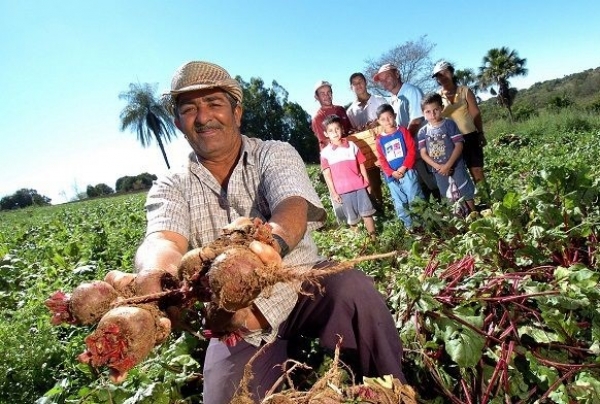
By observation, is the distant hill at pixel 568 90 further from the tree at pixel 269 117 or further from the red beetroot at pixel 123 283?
the red beetroot at pixel 123 283

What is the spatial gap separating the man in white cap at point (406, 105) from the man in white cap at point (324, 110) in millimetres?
670

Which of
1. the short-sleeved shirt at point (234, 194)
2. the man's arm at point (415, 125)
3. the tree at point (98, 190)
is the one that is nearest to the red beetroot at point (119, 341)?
the short-sleeved shirt at point (234, 194)

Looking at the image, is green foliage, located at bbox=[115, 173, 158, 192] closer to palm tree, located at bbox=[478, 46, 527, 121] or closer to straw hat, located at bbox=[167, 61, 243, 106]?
palm tree, located at bbox=[478, 46, 527, 121]

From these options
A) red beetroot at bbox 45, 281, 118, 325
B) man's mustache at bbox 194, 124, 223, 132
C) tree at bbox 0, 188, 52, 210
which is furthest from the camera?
tree at bbox 0, 188, 52, 210

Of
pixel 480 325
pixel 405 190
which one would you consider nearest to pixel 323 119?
pixel 405 190

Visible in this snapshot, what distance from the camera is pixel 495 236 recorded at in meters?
2.54

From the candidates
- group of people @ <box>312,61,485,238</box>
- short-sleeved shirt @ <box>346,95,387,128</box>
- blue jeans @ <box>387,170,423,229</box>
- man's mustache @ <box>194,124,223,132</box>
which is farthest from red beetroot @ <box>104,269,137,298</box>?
short-sleeved shirt @ <box>346,95,387,128</box>

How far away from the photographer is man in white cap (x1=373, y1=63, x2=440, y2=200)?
16.3ft

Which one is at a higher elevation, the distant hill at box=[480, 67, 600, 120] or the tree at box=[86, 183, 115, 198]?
the tree at box=[86, 183, 115, 198]

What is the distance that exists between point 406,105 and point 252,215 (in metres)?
3.61

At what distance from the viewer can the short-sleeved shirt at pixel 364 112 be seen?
18.0 feet

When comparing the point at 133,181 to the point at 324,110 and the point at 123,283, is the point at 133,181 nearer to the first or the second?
the point at 324,110

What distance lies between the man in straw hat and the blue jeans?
2.86 metres

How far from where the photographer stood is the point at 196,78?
6.16ft
